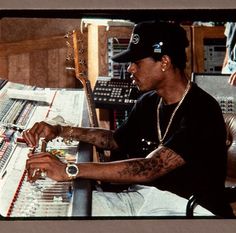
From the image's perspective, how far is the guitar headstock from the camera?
195cm

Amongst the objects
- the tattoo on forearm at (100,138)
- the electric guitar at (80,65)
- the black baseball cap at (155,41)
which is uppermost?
the black baseball cap at (155,41)

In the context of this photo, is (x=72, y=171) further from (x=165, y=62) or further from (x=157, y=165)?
(x=165, y=62)

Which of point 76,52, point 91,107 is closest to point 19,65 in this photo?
point 76,52

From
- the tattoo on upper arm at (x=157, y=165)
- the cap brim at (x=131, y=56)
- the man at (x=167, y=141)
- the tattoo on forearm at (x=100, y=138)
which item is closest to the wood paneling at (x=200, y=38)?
the man at (x=167, y=141)

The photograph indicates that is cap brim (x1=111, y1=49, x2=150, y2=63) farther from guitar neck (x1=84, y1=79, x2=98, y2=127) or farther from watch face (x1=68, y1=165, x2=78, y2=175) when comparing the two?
watch face (x1=68, y1=165, x2=78, y2=175)

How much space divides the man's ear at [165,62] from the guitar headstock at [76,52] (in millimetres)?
274

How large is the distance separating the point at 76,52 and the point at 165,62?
0.98ft

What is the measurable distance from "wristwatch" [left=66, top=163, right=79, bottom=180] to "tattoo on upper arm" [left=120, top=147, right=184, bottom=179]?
0.14 metres

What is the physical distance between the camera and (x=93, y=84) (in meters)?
2.07

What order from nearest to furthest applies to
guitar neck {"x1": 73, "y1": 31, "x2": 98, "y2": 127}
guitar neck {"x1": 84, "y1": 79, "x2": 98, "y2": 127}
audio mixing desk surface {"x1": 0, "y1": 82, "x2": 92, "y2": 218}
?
1. audio mixing desk surface {"x1": 0, "y1": 82, "x2": 92, "y2": 218}
2. guitar neck {"x1": 73, "y1": 31, "x2": 98, "y2": 127}
3. guitar neck {"x1": 84, "y1": 79, "x2": 98, "y2": 127}

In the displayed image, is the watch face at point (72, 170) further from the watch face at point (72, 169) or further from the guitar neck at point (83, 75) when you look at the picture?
the guitar neck at point (83, 75)

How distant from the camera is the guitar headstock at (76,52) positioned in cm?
195

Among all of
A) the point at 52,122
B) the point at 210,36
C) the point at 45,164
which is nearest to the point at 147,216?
the point at 45,164

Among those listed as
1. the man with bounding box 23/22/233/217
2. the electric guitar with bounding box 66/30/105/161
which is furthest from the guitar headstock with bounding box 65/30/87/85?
the man with bounding box 23/22/233/217
